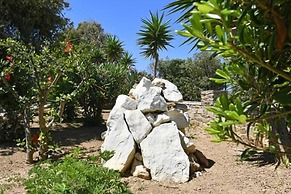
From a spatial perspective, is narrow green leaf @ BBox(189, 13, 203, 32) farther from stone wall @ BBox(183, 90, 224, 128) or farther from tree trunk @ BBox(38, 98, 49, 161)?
stone wall @ BBox(183, 90, 224, 128)

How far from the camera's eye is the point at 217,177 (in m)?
4.60

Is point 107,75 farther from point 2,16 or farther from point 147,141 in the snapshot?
point 147,141

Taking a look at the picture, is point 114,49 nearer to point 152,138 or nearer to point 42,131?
point 42,131

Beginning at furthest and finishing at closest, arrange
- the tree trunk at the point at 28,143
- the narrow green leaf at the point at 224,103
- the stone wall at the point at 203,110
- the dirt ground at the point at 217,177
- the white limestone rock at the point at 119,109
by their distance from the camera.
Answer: the stone wall at the point at 203,110 < the tree trunk at the point at 28,143 < the white limestone rock at the point at 119,109 < the dirt ground at the point at 217,177 < the narrow green leaf at the point at 224,103

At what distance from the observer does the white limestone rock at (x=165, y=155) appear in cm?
450

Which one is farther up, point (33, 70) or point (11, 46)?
point (11, 46)

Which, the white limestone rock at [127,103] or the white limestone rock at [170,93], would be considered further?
the white limestone rock at [170,93]

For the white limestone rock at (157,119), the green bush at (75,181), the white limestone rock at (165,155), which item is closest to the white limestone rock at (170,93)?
the white limestone rock at (157,119)

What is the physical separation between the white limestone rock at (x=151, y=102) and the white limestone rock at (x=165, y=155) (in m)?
0.34

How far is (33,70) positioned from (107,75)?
3899 mm

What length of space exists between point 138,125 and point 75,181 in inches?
96.6

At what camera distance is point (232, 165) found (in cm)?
516

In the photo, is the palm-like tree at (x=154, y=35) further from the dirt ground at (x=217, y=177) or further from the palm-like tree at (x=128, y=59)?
the dirt ground at (x=217, y=177)

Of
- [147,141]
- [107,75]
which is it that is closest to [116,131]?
[147,141]
